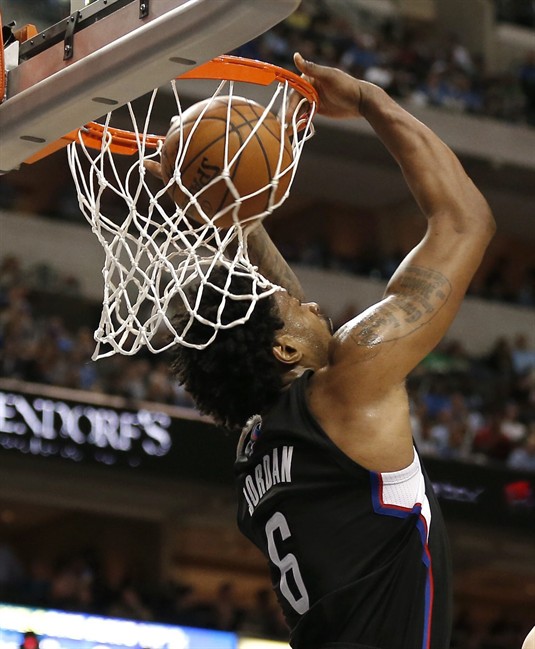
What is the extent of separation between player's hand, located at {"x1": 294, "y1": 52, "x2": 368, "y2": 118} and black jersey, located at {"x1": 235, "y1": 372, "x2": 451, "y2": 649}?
0.74m

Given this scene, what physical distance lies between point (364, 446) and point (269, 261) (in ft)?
3.27

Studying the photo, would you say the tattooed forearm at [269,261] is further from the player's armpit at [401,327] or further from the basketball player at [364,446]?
the player's armpit at [401,327]

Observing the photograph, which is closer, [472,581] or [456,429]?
[456,429]

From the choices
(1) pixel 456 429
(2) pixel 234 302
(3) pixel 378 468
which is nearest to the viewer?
(3) pixel 378 468

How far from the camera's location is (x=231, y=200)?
3178 millimetres

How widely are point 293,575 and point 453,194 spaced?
0.96 meters

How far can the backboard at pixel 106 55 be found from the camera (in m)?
2.65

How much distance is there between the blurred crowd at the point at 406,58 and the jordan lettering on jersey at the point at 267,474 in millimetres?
12773

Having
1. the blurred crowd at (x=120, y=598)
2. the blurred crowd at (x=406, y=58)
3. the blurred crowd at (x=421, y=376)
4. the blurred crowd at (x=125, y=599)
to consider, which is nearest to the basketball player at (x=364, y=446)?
the blurred crowd at (x=125, y=599)

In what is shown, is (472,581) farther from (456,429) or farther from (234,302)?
(234,302)

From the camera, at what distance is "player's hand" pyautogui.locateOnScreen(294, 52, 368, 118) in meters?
3.15

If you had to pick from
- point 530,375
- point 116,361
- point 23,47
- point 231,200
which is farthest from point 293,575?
point 530,375

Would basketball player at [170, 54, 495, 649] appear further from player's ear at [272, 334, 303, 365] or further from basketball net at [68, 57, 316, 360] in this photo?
basketball net at [68, 57, 316, 360]

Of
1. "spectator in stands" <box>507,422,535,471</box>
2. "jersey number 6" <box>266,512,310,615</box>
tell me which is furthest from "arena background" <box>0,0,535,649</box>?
"jersey number 6" <box>266,512,310,615</box>
